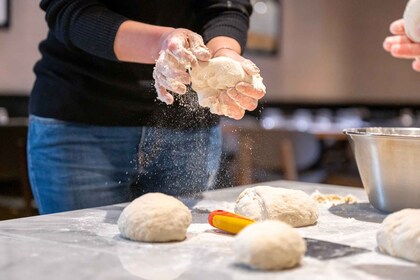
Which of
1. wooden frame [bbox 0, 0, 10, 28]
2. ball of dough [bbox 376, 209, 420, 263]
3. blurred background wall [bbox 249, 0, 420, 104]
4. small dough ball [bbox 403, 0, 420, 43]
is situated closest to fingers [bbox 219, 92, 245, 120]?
ball of dough [bbox 376, 209, 420, 263]

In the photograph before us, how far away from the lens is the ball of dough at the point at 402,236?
930 mm

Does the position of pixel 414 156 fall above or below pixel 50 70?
below

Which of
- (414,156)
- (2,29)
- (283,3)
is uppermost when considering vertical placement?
(283,3)

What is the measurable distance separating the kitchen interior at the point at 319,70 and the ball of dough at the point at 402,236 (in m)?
3.10

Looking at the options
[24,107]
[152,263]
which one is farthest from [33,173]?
[24,107]

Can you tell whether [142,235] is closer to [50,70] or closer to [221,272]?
[221,272]

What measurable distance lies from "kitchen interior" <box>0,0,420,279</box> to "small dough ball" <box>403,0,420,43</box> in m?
2.35

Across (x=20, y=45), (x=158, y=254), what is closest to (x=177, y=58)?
(x=158, y=254)

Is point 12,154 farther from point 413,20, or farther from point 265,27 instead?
point 265,27

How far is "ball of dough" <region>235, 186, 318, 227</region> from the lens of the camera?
1.17m

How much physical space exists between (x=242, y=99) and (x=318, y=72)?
5.26 meters

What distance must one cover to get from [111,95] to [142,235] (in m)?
0.64

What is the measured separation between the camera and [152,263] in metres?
0.90

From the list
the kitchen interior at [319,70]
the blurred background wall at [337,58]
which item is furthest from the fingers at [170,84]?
the blurred background wall at [337,58]
